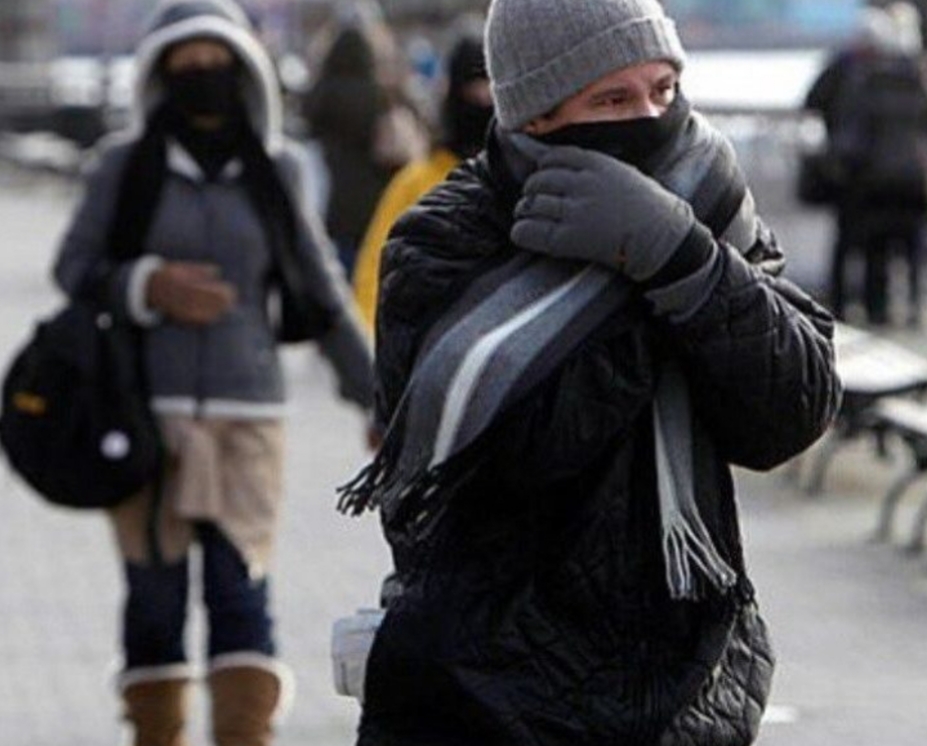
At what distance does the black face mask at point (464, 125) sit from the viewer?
8820 mm

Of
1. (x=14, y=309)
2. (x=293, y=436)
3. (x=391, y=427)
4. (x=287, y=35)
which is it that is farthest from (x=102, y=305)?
(x=287, y=35)

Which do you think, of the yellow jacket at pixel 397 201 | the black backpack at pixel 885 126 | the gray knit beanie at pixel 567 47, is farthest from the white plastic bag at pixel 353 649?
the black backpack at pixel 885 126

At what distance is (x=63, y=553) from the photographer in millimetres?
12688

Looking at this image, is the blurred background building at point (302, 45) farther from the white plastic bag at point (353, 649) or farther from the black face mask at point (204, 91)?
the white plastic bag at point (353, 649)

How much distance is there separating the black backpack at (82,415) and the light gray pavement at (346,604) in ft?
4.21

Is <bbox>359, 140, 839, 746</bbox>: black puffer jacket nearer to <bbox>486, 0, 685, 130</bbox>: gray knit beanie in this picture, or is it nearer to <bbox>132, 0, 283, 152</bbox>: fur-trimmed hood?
<bbox>486, 0, 685, 130</bbox>: gray knit beanie

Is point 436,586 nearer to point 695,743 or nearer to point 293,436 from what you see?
point 695,743

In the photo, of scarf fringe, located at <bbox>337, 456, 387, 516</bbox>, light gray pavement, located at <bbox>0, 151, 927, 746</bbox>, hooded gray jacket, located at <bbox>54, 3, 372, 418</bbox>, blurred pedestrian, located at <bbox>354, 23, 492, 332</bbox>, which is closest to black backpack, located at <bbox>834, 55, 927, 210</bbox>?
light gray pavement, located at <bbox>0, 151, 927, 746</bbox>

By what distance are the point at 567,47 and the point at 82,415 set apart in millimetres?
3683

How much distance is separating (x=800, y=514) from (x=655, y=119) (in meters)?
9.15

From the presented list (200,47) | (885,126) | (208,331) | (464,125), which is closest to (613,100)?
(208,331)

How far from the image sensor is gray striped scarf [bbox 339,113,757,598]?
4270 millimetres

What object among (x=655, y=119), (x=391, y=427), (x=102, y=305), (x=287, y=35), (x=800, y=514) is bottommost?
(x=287, y=35)

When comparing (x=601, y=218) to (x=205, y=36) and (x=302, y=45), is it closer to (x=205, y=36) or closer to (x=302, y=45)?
(x=205, y=36)
